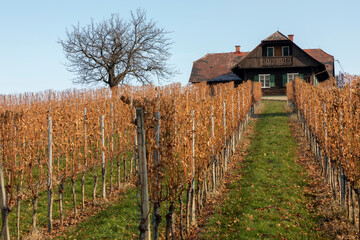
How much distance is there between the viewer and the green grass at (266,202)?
8.25m

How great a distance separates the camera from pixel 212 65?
4234cm

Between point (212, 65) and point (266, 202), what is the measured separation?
111 feet

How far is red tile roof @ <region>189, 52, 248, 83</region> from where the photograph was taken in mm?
40562

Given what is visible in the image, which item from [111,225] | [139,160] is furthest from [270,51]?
[139,160]

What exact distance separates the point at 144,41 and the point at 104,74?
559 cm

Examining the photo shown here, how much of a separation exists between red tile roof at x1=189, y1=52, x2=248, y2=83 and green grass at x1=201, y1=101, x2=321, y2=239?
80.4 feet

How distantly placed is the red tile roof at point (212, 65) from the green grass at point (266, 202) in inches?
965

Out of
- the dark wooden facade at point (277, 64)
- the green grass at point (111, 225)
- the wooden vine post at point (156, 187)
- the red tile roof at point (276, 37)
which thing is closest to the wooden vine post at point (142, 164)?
the wooden vine post at point (156, 187)

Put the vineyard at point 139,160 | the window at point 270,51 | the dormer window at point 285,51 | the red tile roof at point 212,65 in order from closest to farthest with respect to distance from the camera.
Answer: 1. the vineyard at point 139,160
2. the dormer window at point 285,51
3. the window at point 270,51
4. the red tile roof at point 212,65

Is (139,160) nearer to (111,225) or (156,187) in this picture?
(156,187)

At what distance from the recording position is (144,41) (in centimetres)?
3619

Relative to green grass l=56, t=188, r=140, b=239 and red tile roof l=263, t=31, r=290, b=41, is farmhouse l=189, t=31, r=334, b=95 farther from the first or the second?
green grass l=56, t=188, r=140, b=239

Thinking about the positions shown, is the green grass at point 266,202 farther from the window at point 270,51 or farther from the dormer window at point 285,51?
the dormer window at point 285,51

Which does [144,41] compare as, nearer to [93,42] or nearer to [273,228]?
[93,42]
